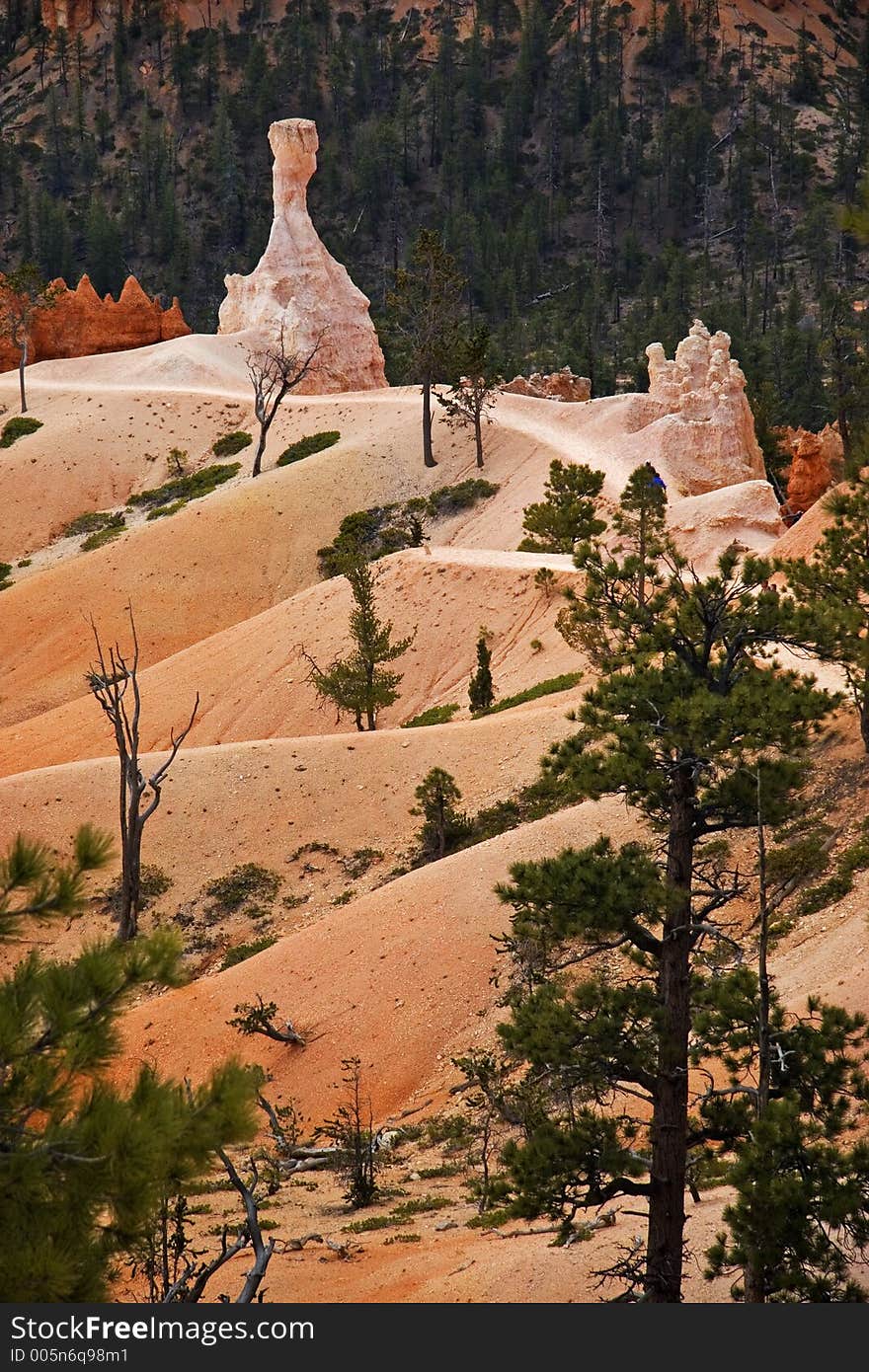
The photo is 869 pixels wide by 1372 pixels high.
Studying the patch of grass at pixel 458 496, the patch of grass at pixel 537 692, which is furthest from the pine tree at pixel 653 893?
the patch of grass at pixel 458 496

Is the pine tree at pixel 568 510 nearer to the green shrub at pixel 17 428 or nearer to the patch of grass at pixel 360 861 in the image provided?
the patch of grass at pixel 360 861

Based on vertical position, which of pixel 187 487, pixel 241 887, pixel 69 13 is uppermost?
pixel 69 13

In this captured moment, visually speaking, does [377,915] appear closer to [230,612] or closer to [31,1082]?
[31,1082]

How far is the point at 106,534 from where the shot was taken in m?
62.6

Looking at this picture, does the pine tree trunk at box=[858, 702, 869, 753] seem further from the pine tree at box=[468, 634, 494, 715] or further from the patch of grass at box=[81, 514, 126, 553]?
the patch of grass at box=[81, 514, 126, 553]

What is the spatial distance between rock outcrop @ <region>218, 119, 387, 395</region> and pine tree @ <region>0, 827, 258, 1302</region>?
6690cm

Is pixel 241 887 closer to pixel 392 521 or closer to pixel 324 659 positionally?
pixel 324 659

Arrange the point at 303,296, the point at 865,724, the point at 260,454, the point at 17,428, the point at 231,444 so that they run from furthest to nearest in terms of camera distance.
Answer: the point at 303,296 < the point at 17,428 < the point at 231,444 < the point at 260,454 < the point at 865,724

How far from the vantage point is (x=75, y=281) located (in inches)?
4926

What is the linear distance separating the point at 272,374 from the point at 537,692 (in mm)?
40921

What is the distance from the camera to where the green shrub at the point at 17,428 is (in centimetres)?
7119

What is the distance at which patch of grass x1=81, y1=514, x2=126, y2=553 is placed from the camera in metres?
62.1

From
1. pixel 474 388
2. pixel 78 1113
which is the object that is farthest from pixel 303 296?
pixel 78 1113

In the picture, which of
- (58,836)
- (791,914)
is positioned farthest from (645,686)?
(58,836)
